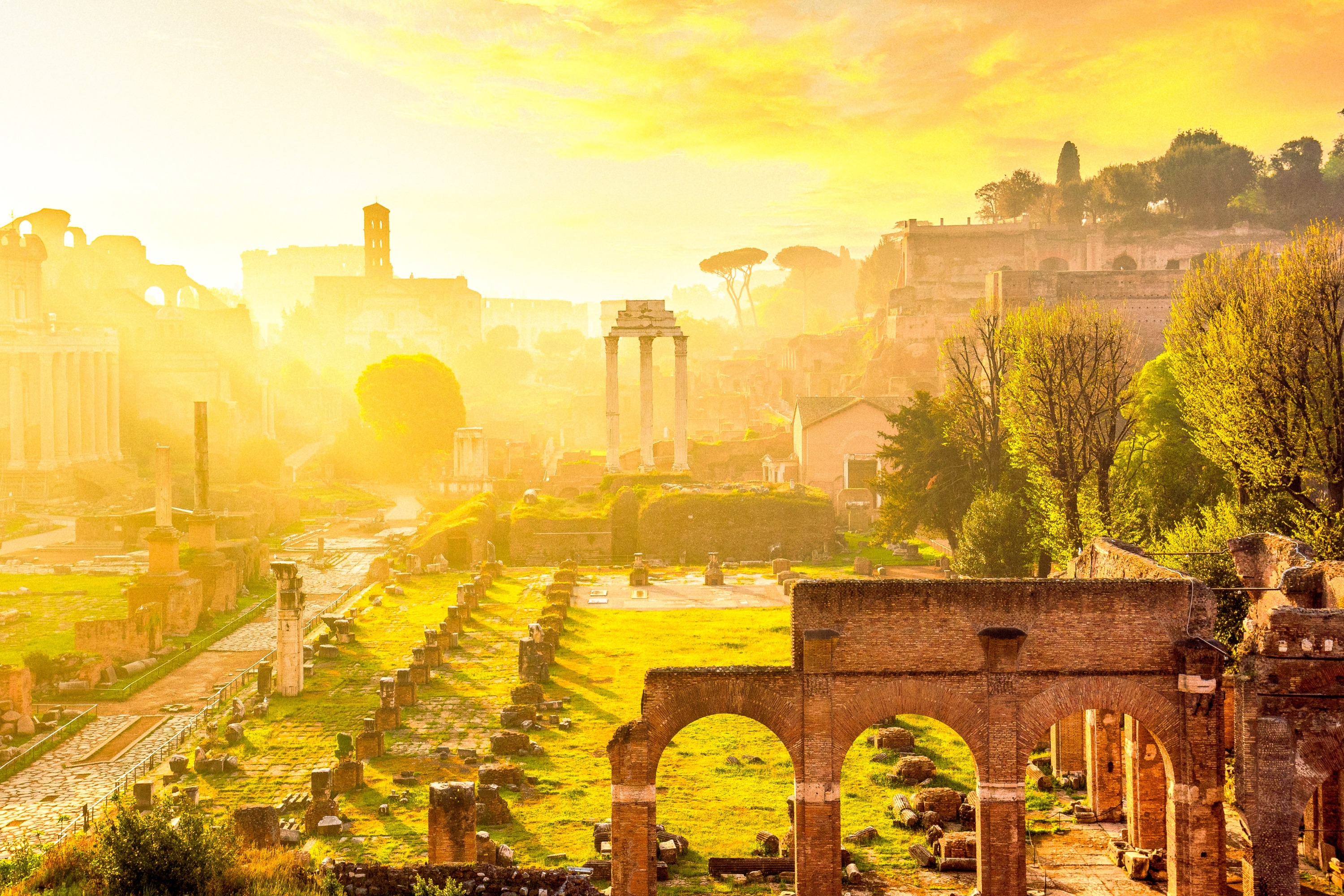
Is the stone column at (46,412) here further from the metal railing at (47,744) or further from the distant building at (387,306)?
the distant building at (387,306)

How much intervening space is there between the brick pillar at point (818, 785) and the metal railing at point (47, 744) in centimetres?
1398

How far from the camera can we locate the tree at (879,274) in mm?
87812

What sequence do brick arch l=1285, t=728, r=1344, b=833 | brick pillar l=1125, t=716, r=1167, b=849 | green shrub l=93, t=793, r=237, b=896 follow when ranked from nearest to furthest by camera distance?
green shrub l=93, t=793, r=237, b=896 < brick arch l=1285, t=728, r=1344, b=833 < brick pillar l=1125, t=716, r=1167, b=849

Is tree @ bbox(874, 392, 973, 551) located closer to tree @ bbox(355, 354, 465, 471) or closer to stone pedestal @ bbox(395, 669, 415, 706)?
stone pedestal @ bbox(395, 669, 415, 706)

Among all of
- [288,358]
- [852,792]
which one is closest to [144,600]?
[852,792]

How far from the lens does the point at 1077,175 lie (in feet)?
245

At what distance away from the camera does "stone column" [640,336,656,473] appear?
2009 inches

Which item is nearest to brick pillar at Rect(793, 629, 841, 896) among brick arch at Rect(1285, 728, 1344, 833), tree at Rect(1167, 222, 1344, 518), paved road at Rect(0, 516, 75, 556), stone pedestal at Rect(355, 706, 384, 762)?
brick arch at Rect(1285, 728, 1344, 833)

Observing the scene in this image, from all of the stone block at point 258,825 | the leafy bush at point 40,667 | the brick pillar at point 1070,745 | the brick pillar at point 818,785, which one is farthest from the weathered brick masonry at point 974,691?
the leafy bush at point 40,667

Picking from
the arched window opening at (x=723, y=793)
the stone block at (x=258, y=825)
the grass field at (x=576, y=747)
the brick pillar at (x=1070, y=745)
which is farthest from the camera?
the brick pillar at (x=1070, y=745)

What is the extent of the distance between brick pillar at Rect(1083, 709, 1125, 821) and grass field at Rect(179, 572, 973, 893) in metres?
2.35

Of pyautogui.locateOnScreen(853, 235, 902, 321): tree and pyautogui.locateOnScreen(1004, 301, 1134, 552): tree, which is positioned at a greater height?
pyautogui.locateOnScreen(853, 235, 902, 321): tree

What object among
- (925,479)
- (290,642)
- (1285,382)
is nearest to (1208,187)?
(925,479)

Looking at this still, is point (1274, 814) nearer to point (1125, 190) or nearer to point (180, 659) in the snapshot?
point (180, 659)
